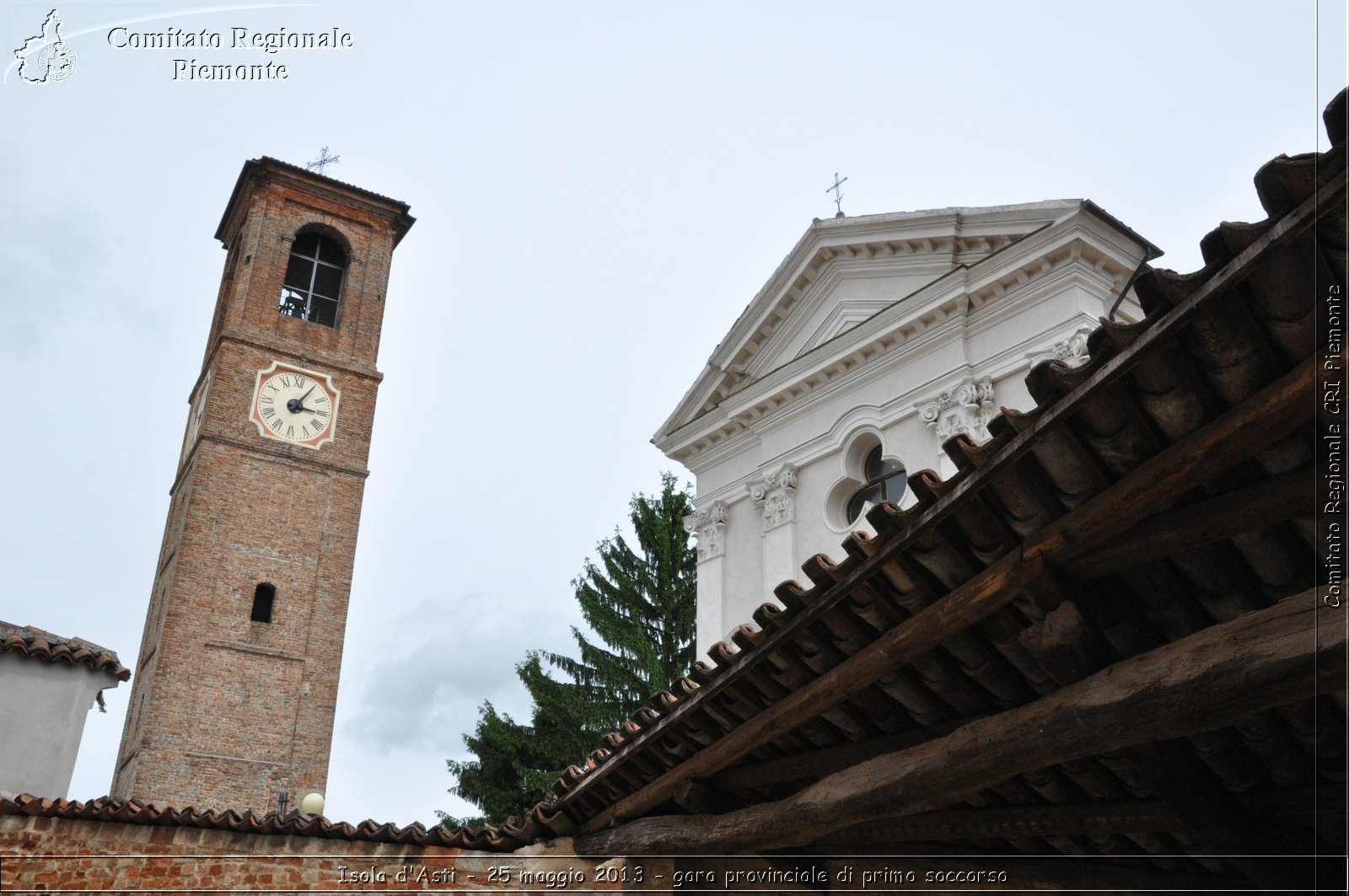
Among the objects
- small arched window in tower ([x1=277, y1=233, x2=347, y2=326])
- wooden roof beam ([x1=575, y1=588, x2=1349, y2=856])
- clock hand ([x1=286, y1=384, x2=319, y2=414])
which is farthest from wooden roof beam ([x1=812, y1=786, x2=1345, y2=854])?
small arched window in tower ([x1=277, y1=233, x2=347, y2=326])

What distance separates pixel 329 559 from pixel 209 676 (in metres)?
3.18

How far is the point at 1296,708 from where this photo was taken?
14.6 ft

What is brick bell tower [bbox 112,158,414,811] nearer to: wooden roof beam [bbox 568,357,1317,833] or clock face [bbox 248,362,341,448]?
clock face [bbox 248,362,341,448]

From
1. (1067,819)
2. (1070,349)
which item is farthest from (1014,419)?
(1070,349)

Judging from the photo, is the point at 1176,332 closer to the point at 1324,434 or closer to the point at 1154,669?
the point at 1324,434

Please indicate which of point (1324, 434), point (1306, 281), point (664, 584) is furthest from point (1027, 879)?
point (664, 584)

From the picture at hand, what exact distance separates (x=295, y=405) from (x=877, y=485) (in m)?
14.2

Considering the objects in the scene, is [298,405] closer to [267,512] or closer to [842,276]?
[267,512]

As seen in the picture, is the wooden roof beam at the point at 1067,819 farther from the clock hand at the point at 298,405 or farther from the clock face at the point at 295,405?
the clock hand at the point at 298,405

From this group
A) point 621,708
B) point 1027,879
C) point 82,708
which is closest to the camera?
point 1027,879

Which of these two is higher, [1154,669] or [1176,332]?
[1176,332]

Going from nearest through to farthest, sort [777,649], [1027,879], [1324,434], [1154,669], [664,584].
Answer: [1324,434], [1154,669], [777,649], [1027,879], [664,584]

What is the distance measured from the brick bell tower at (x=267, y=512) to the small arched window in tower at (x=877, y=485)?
12053 mm

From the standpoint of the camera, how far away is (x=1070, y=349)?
11656mm
